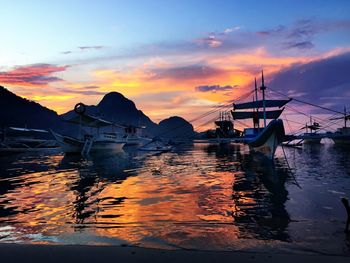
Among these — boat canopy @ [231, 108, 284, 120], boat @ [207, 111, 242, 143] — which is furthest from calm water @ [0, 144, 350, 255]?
boat @ [207, 111, 242, 143]

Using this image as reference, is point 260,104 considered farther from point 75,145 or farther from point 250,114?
point 75,145

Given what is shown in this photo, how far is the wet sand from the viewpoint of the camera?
23.1ft

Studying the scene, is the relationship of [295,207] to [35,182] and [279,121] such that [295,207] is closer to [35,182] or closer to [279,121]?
[35,182]

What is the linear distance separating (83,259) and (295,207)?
10333mm

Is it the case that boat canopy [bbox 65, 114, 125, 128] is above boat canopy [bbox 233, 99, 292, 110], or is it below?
below

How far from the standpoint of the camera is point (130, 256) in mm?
7340

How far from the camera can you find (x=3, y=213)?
549 inches

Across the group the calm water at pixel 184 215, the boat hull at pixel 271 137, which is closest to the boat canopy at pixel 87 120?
the boat hull at pixel 271 137

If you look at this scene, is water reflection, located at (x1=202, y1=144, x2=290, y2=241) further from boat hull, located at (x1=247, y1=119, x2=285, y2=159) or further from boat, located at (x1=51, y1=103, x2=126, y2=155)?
boat, located at (x1=51, y1=103, x2=126, y2=155)

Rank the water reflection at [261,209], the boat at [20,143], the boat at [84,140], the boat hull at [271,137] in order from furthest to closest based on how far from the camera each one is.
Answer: the boat at [20,143]
the boat at [84,140]
the boat hull at [271,137]
the water reflection at [261,209]

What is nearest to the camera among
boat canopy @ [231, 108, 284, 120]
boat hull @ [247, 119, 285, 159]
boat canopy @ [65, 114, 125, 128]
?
boat hull @ [247, 119, 285, 159]

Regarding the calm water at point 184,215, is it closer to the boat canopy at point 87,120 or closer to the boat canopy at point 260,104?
the boat canopy at point 87,120

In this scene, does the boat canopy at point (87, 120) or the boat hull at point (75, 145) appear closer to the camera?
the boat hull at point (75, 145)

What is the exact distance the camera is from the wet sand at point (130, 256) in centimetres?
705
